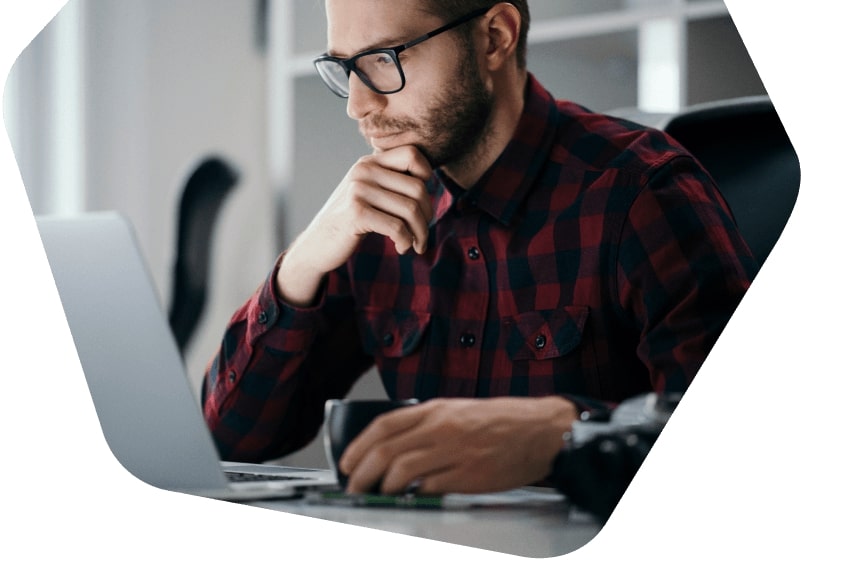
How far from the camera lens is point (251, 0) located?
1.20m

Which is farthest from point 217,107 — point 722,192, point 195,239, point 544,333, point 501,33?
point 722,192

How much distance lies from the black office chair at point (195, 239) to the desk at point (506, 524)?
1.06ft

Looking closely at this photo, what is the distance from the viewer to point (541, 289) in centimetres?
95

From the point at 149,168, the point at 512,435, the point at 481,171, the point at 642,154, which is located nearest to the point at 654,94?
the point at 642,154

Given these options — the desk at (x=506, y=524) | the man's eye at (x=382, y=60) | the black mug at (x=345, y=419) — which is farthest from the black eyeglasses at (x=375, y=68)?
the desk at (x=506, y=524)

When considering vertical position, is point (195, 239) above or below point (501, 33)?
below

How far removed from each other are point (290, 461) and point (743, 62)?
0.60 m

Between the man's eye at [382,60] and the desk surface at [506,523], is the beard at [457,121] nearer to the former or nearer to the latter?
the man's eye at [382,60]

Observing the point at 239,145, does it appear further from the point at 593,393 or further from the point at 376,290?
the point at 593,393

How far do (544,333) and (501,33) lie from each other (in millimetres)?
274

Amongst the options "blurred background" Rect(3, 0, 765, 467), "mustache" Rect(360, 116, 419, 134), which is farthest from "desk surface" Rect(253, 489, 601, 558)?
"mustache" Rect(360, 116, 419, 134)

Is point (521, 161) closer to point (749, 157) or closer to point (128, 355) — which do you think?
point (749, 157)

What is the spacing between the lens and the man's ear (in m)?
0.97

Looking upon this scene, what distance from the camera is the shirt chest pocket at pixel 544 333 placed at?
936 mm
